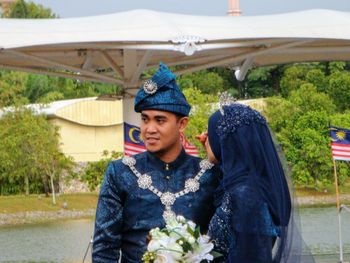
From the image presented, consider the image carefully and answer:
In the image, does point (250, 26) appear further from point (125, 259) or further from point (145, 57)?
point (125, 259)

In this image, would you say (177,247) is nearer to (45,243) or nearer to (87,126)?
(45,243)

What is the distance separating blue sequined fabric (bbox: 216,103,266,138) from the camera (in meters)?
3.63

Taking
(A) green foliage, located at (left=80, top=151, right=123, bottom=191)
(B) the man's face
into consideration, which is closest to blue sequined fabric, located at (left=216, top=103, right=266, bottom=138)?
(B) the man's face

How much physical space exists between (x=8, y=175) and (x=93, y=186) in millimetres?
2667

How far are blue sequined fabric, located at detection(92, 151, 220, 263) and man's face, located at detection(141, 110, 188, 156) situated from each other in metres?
0.09

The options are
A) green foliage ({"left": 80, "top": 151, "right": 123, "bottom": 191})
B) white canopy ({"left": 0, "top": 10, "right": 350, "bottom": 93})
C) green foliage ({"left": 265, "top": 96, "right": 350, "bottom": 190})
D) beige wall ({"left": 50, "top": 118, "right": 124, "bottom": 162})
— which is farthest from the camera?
beige wall ({"left": 50, "top": 118, "right": 124, "bottom": 162})

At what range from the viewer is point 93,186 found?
113ft

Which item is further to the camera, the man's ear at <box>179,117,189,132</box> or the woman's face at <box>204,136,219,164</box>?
the man's ear at <box>179,117,189,132</box>

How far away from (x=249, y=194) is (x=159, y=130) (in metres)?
0.44

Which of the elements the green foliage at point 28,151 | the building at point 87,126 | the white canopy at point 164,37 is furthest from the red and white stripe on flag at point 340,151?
the building at point 87,126

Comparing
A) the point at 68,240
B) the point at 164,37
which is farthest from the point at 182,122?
the point at 68,240

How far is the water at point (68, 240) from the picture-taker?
626 inches

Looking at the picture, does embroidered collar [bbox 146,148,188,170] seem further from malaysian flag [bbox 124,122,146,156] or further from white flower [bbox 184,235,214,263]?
malaysian flag [bbox 124,122,146,156]

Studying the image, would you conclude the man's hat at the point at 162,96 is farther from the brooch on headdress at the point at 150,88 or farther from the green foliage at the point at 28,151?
the green foliage at the point at 28,151
